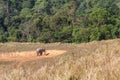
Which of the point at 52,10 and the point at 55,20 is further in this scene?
the point at 52,10

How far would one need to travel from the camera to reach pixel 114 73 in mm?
4477

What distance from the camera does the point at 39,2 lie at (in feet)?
220

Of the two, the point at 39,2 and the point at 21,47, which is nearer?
the point at 21,47

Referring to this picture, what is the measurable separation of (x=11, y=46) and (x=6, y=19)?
31393 millimetres

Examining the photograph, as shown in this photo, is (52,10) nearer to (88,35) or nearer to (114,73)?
(88,35)

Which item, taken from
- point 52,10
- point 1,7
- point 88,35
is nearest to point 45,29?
point 88,35

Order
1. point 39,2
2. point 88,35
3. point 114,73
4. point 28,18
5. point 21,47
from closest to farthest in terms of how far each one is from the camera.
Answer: point 114,73, point 21,47, point 88,35, point 28,18, point 39,2

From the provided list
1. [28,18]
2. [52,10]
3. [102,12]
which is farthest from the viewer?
[52,10]

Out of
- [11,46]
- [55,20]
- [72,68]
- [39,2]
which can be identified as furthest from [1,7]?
[72,68]

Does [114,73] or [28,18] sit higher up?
[114,73]

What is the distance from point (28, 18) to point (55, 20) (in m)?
10.5

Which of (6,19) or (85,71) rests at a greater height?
(85,71)

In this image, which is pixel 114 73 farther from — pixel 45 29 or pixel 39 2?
pixel 39 2

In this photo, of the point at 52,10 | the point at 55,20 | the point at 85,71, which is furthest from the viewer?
the point at 52,10
